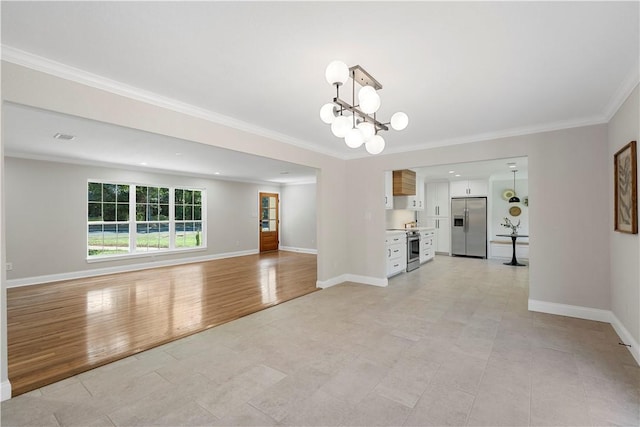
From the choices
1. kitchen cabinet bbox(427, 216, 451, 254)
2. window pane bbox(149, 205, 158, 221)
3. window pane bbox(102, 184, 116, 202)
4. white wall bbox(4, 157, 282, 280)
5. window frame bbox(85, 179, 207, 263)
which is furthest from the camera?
kitchen cabinet bbox(427, 216, 451, 254)

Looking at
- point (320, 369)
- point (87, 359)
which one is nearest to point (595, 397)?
point (320, 369)

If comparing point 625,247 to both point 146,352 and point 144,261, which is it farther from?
point 144,261

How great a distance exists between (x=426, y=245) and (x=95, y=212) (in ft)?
26.2

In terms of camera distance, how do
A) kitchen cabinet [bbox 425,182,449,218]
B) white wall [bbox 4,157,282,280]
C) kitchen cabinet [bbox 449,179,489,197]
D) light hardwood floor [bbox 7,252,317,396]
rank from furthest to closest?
kitchen cabinet [bbox 425,182,449,218]
kitchen cabinet [bbox 449,179,489,197]
white wall [bbox 4,157,282,280]
light hardwood floor [bbox 7,252,317,396]

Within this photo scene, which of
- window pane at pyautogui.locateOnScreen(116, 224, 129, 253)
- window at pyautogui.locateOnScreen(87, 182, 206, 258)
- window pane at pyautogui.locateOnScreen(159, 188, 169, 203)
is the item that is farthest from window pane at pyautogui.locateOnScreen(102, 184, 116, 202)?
window pane at pyautogui.locateOnScreen(159, 188, 169, 203)

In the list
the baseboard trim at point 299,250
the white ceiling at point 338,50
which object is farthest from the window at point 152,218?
the white ceiling at point 338,50

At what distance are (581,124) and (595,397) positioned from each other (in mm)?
3166

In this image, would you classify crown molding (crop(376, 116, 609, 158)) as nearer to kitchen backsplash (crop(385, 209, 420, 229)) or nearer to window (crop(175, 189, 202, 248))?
kitchen backsplash (crop(385, 209, 420, 229))

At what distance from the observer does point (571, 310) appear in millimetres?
3734

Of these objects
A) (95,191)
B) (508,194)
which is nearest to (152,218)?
(95,191)

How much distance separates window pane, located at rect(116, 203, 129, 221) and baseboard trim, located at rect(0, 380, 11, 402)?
541 cm

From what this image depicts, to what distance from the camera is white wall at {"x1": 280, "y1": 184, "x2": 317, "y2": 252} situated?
9.96 meters

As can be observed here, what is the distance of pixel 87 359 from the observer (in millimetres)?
2658

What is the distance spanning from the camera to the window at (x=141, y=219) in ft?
21.2
